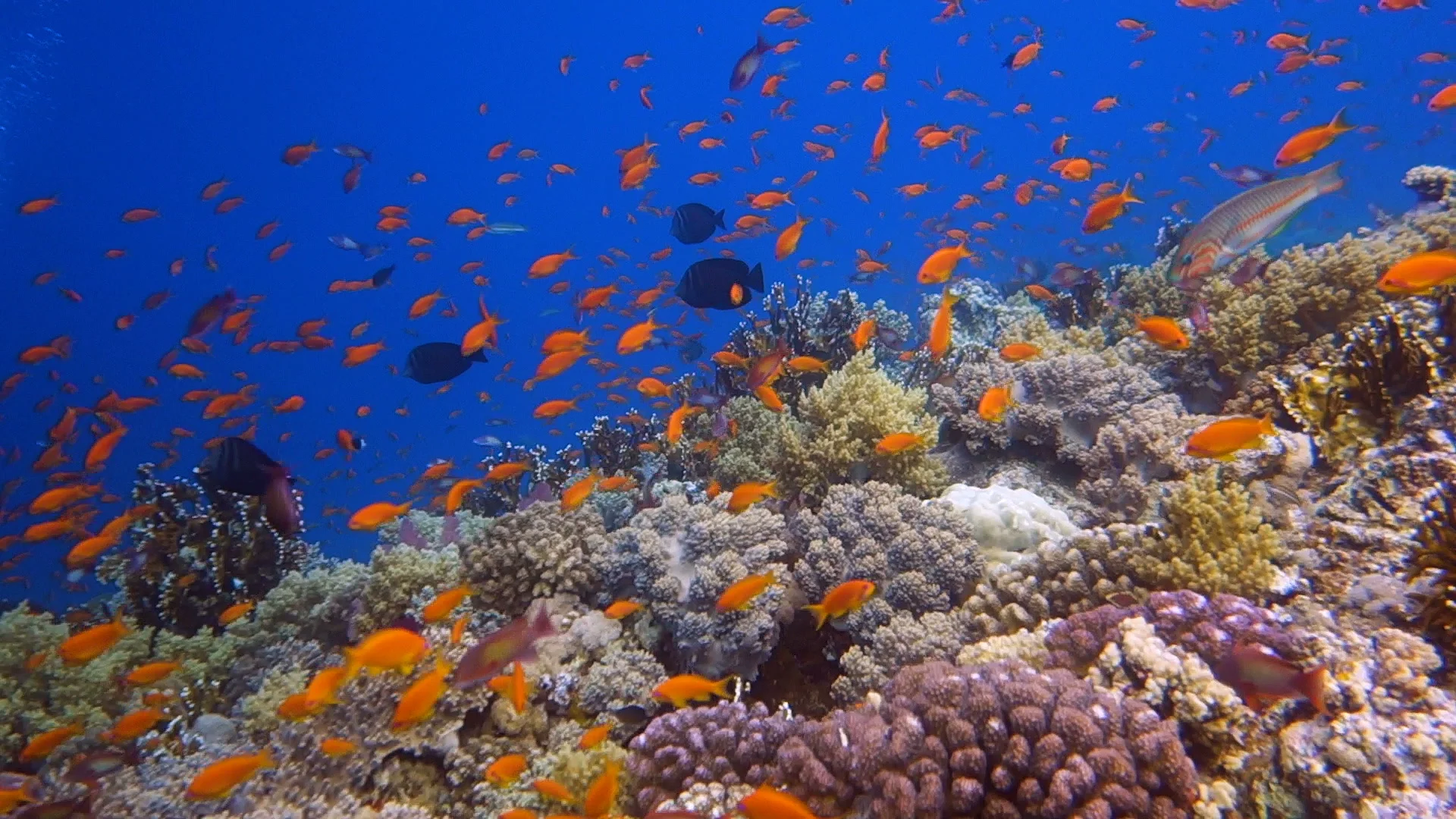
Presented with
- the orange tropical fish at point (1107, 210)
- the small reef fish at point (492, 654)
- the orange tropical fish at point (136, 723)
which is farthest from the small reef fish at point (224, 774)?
the orange tropical fish at point (1107, 210)

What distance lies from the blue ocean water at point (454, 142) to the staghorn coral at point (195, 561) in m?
49.9

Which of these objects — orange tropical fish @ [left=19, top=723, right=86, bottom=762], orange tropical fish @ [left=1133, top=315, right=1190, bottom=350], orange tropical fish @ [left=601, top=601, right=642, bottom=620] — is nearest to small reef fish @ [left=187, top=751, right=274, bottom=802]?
orange tropical fish @ [left=601, top=601, right=642, bottom=620]

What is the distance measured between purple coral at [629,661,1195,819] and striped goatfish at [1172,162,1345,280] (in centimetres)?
381

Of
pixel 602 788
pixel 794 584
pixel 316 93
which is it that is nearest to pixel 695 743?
pixel 602 788

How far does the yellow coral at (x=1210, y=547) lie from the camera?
3684 mm

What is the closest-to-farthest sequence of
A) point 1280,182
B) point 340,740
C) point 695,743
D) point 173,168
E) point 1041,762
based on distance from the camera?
1. point 1041,762
2. point 695,743
3. point 340,740
4. point 1280,182
5. point 173,168

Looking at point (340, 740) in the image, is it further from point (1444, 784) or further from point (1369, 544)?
point (1369, 544)

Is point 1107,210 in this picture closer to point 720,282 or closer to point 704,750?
point 720,282

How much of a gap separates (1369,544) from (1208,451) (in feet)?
3.90

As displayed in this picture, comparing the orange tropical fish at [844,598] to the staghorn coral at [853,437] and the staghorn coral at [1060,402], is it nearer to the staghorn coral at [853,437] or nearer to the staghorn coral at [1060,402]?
the staghorn coral at [853,437]

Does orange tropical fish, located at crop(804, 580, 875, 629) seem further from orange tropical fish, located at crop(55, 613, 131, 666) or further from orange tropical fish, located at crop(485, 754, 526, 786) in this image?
orange tropical fish, located at crop(55, 613, 131, 666)

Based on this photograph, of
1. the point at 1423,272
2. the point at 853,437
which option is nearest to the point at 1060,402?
the point at 853,437

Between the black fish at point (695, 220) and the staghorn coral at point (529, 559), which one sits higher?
the black fish at point (695, 220)

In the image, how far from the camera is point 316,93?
80312mm
